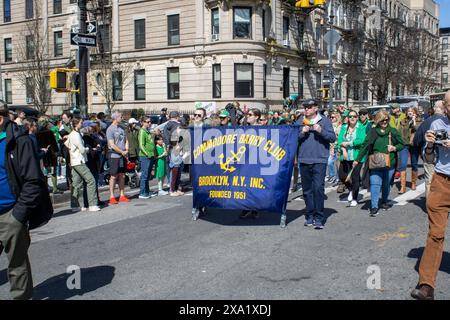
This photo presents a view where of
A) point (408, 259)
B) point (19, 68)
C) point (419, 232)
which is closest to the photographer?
point (408, 259)

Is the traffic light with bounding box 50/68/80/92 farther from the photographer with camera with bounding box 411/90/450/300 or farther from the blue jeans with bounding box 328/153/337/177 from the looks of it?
the photographer with camera with bounding box 411/90/450/300

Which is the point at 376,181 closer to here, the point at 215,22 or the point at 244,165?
the point at 244,165

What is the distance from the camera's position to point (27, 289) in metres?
4.68

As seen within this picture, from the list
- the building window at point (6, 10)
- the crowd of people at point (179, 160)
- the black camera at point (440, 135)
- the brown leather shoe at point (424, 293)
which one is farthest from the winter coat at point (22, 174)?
the building window at point (6, 10)

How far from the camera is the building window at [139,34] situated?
34.2 m

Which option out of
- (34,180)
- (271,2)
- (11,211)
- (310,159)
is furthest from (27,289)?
(271,2)

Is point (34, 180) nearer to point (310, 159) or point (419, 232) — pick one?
point (310, 159)

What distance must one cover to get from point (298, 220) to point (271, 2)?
1031 inches

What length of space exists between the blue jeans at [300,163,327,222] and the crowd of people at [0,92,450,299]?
0.6 inches

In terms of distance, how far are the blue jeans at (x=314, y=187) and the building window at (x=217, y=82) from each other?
23.4 metres

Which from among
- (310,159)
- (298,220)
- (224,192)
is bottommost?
(298,220)

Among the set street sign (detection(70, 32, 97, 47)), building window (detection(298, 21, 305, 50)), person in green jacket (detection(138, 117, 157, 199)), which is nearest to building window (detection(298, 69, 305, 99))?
building window (detection(298, 21, 305, 50))

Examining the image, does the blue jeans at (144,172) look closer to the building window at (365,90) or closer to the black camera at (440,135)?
the black camera at (440,135)

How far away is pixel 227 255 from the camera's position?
22.0ft
